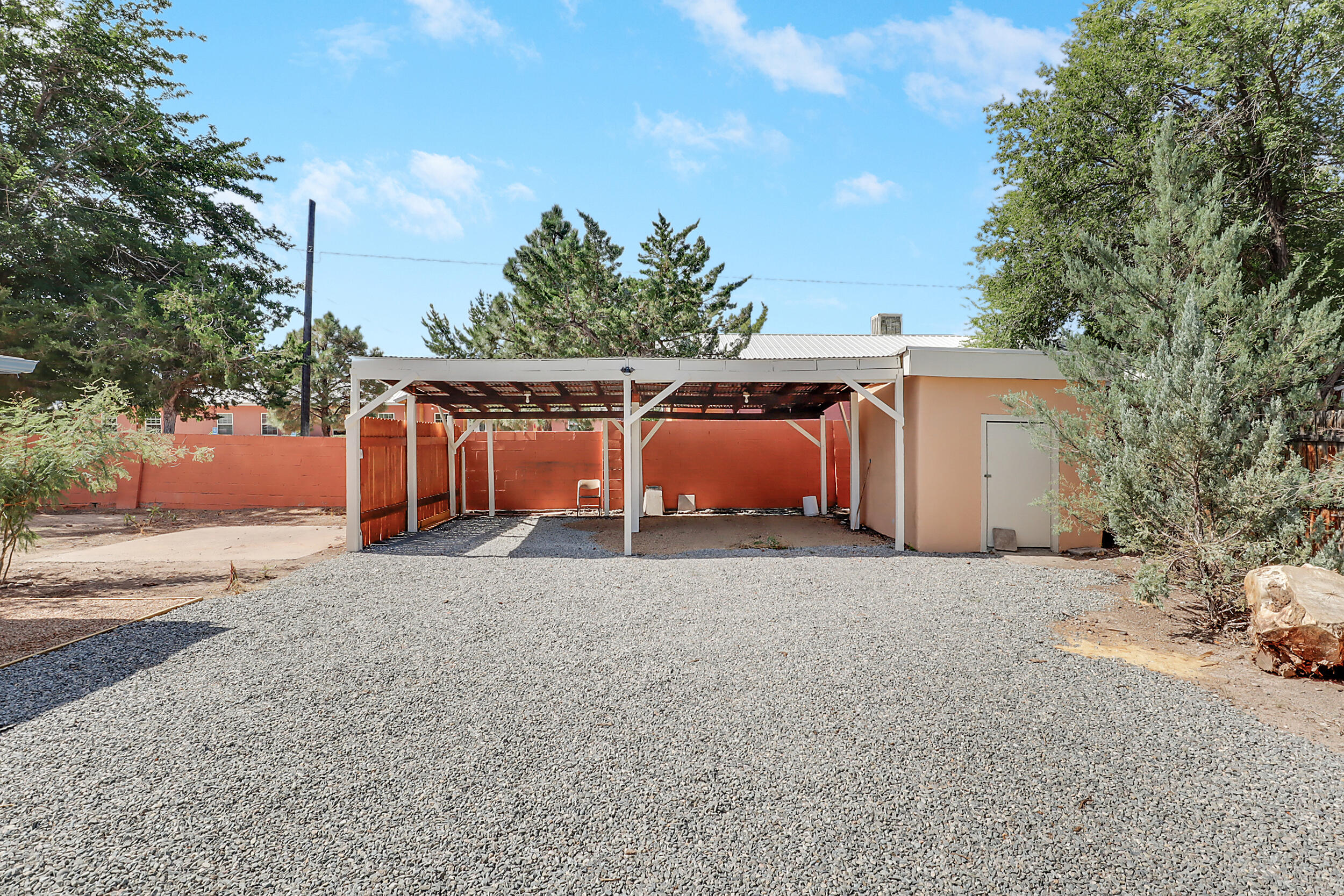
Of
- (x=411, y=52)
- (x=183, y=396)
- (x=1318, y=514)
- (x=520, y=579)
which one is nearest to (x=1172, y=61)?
(x=1318, y=514)

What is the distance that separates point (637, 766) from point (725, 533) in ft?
24.7

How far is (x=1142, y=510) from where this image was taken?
17.6 feet

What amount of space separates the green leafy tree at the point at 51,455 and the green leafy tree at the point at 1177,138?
1103 centimetres

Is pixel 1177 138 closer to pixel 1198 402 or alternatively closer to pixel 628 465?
pixel 1198 402

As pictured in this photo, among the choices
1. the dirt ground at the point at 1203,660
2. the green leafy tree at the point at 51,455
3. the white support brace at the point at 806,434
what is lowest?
the dirt ground at the point at 1203,660

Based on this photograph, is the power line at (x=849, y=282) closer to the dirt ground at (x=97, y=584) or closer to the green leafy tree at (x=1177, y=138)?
the green leafy tree at (x=1177, y=138)

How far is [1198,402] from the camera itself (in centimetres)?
483

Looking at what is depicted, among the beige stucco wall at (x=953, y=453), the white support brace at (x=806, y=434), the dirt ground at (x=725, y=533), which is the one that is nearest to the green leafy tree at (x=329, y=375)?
the dirt ground at (x=725, y=533)

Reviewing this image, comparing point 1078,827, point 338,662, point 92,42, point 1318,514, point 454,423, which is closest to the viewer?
point 1078,827

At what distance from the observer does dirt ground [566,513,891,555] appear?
903cm

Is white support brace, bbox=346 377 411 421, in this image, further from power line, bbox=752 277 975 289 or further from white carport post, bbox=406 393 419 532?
power line, bbox=752 277 975 289

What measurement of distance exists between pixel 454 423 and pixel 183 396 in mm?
7267

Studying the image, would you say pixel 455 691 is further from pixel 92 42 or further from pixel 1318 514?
pixel 92 42

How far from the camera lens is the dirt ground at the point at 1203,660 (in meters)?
3.39
